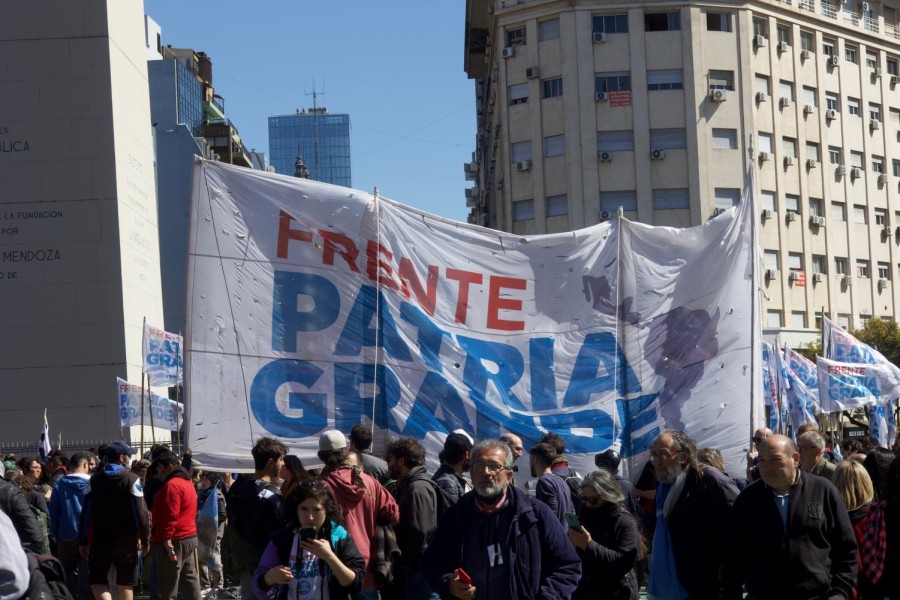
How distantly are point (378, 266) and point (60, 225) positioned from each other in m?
23.9

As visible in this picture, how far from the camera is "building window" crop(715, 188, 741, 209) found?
51781 millimetres

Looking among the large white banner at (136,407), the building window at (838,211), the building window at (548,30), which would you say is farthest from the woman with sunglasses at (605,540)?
the building window at (838,211)

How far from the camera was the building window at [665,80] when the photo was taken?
5200 centimetres

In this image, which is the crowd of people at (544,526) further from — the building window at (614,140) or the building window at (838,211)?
the building window at (838,211)

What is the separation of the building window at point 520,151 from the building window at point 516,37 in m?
4.04

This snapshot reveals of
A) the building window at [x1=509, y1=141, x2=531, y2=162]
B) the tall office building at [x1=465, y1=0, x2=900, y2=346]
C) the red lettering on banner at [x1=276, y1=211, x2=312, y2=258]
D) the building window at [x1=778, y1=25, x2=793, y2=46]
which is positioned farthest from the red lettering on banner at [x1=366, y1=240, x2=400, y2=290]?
the building window at [x1=778, y1=25, x2=793, y2=46]

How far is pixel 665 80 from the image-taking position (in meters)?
52.1

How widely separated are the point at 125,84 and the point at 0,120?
10.6 ft

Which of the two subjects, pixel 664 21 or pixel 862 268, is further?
pixel 862 268

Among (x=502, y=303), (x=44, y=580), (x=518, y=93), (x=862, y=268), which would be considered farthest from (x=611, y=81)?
(x=44, y=580)

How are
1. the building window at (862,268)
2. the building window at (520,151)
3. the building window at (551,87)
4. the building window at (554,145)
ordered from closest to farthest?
the building window at (554,145), the building window at (551,87), the building window at (520,151), the building window at (862,268)

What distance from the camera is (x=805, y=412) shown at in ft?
85.0

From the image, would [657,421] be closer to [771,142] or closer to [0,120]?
[0,120]

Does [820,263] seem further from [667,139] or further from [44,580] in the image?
[44,580]
